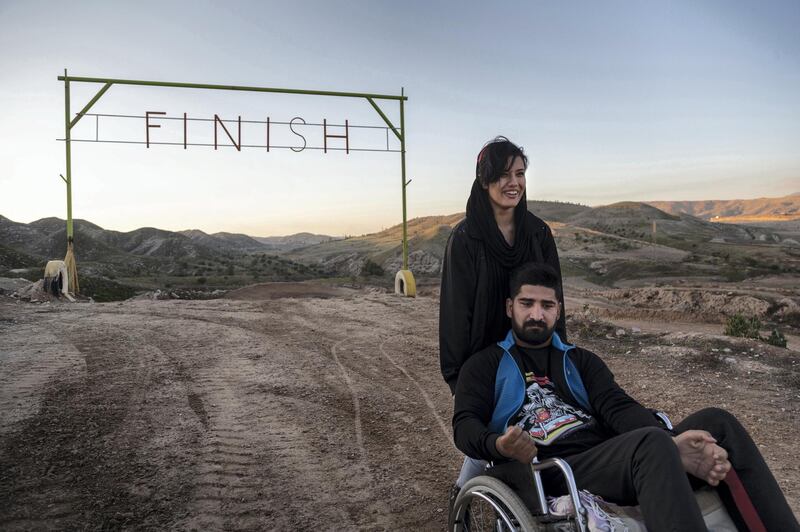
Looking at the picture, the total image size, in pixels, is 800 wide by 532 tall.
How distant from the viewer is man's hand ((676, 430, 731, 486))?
225cm

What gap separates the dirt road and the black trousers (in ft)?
5.51

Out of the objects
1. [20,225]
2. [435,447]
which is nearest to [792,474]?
[435,447]

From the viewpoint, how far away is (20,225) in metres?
68.1

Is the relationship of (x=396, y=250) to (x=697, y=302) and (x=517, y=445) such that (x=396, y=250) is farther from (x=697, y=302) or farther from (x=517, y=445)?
(x=517, y=445)

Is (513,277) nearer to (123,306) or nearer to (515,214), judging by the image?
(515,214)

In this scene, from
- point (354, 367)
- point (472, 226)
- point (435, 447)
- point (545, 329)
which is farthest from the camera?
point (354, 367)

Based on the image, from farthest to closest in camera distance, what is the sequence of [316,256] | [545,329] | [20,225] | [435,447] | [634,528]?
[20,225] → [316,256] → [435,447] → [545,329] → [634,528]

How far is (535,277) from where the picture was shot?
2.96 metres

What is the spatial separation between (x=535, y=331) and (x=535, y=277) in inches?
11.7

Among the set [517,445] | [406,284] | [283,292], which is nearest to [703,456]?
[517,445]

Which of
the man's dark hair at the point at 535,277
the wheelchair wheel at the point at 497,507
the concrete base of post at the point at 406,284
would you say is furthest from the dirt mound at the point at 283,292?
the wheelchair wheel at the point at 497,507

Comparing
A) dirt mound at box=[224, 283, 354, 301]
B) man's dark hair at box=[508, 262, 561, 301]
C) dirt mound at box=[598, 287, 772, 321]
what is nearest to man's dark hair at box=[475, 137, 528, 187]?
man's dark hair at box=[508, 262, 561, 301]

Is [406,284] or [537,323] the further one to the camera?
[406,284]

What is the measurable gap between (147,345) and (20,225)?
244 ft
